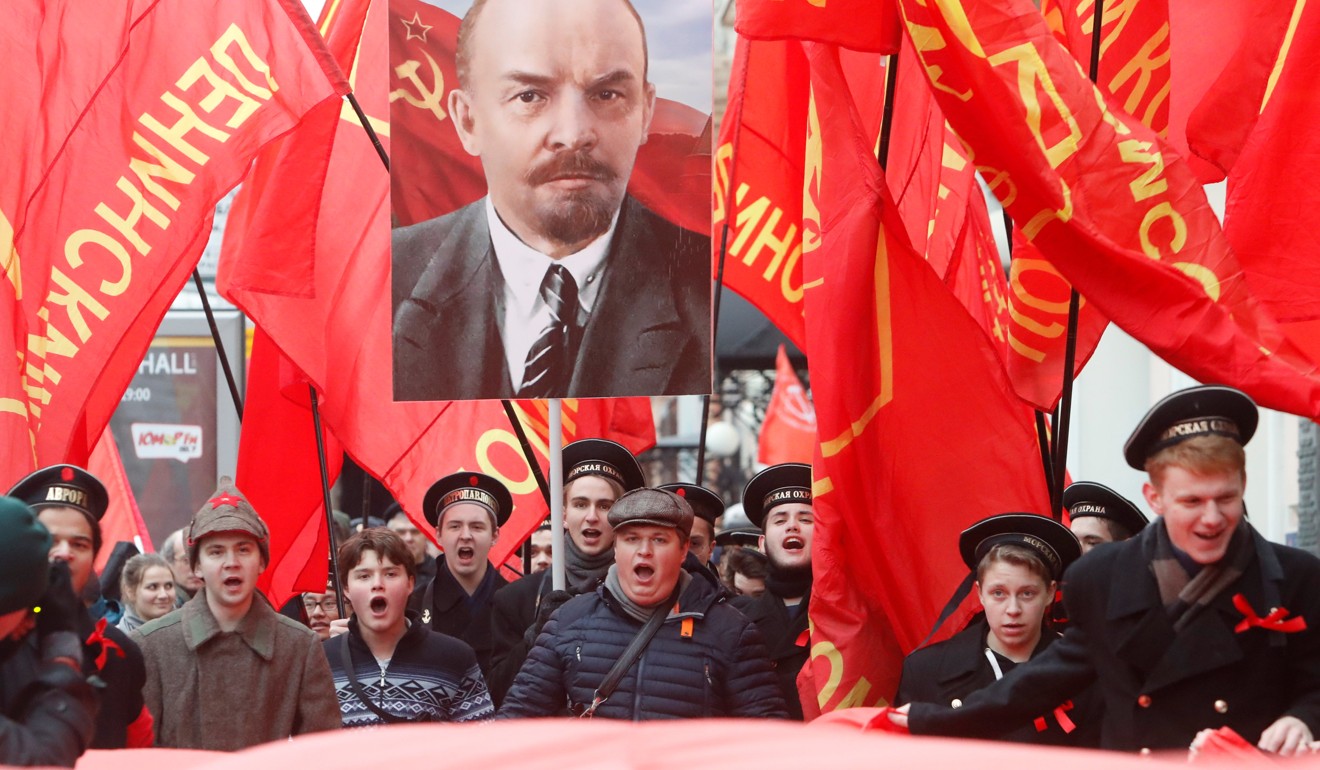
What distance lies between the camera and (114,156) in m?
6.73

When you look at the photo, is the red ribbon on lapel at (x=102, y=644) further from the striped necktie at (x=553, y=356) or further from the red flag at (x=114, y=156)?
the striped necktie at (x=553, y=356)

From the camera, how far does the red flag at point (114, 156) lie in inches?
254

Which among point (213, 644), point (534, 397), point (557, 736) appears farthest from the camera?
point (534, 397)

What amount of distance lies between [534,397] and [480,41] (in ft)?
4.22

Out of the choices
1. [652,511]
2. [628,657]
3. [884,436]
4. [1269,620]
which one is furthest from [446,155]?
[1269,620]

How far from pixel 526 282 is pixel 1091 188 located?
195cm

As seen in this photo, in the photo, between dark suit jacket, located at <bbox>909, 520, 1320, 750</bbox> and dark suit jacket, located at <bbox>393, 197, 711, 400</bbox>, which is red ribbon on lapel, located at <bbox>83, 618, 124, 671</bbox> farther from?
dark suit jacket, located at <bbox>909, 520, 1320, 750</bbox>

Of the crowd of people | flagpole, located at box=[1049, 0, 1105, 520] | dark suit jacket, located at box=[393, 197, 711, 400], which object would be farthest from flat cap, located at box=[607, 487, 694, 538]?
flagpole, located at box=[1049, 0, 1105, 520]

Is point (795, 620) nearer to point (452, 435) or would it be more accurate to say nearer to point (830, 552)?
point (830, 552)

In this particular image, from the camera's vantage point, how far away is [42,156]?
21.5 feet

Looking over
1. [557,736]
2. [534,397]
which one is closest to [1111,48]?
[534,397]

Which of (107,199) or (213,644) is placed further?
(107,199)

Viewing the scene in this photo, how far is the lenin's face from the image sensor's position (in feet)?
20.0

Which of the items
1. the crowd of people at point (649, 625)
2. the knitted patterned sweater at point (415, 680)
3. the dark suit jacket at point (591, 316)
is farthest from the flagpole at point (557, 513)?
the knitted patterned sweater at point (415, 680)
